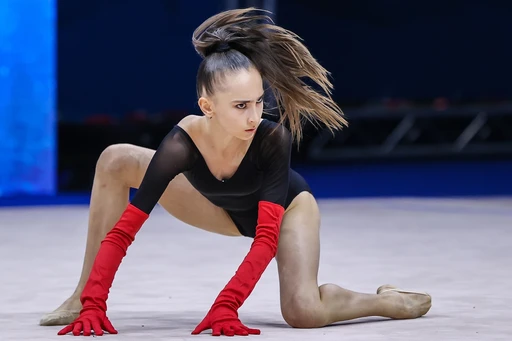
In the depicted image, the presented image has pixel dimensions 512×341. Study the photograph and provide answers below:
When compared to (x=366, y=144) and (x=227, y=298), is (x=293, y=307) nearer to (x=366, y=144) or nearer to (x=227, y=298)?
(x=227, y=298)

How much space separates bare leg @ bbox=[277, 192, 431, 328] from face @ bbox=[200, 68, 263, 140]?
1.38 ft

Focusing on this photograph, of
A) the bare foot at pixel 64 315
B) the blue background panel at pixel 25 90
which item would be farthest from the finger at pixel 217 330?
the blue background panel at pixel 25 90

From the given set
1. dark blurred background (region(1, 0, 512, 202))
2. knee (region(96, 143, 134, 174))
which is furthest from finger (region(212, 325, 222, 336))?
dark blurred background (region(1, 0, 512, 202))

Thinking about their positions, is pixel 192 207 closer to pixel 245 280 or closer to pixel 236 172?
pixel 236 172

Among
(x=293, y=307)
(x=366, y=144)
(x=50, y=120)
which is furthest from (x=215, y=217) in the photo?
(x=366, y=144)

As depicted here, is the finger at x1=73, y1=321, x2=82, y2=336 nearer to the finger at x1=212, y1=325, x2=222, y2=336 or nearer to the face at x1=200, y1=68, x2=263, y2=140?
the finger at x1=212, y1=325, x2=222, y2=336

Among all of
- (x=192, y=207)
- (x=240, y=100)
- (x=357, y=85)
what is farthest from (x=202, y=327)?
(x=357, y=85)

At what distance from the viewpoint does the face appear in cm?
285

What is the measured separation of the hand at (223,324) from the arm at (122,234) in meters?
0.28

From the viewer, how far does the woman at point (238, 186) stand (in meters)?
2.86

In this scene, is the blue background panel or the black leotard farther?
the blue background panel

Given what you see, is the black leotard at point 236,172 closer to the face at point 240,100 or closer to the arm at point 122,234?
the arm at point 122,234

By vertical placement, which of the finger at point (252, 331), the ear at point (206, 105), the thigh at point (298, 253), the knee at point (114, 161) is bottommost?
the finger at point (252, 331)

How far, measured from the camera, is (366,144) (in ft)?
38.3
